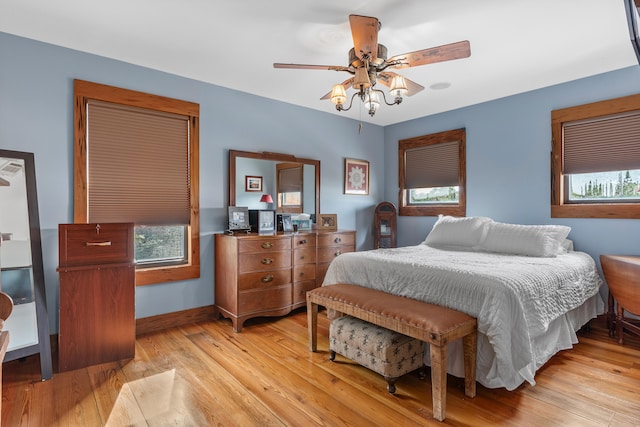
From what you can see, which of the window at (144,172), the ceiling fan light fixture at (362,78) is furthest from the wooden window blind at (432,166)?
the window at (144,172)

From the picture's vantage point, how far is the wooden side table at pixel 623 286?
2633 mm

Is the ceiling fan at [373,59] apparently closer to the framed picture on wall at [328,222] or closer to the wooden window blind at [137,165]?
the wooden window blind at [137,165]

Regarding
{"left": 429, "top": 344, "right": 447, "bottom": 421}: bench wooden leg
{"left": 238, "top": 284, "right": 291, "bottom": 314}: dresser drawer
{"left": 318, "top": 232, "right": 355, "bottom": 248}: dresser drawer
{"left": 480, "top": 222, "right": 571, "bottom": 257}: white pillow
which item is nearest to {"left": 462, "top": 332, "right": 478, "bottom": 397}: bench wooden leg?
{"left": 429, "top": 344, "right": 447, "bottom": 421}: bench wooden leg

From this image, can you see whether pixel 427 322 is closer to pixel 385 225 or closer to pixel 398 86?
pixel 398 86

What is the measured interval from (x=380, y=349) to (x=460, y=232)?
201cm

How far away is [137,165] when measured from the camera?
3.15m

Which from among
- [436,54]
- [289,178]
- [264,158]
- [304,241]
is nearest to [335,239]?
[304,241]

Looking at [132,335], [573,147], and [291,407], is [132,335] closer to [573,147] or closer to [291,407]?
[291,407]

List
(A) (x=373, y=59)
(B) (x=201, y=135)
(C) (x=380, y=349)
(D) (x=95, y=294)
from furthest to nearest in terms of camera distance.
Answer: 1. (B) (x=201, y=135)
2. (D) (x=95, y=294)
3. (A) (x=373, y=59)
4. (C) (x=380, y=349)

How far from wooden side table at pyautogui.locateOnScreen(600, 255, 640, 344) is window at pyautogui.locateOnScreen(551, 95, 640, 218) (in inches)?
24.0

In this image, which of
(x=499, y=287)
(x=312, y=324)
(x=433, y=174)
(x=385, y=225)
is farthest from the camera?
(x=385, y=225)

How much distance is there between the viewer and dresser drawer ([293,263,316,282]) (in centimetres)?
368

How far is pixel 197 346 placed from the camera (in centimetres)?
290

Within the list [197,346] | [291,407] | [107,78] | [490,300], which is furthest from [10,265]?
[490,300]
